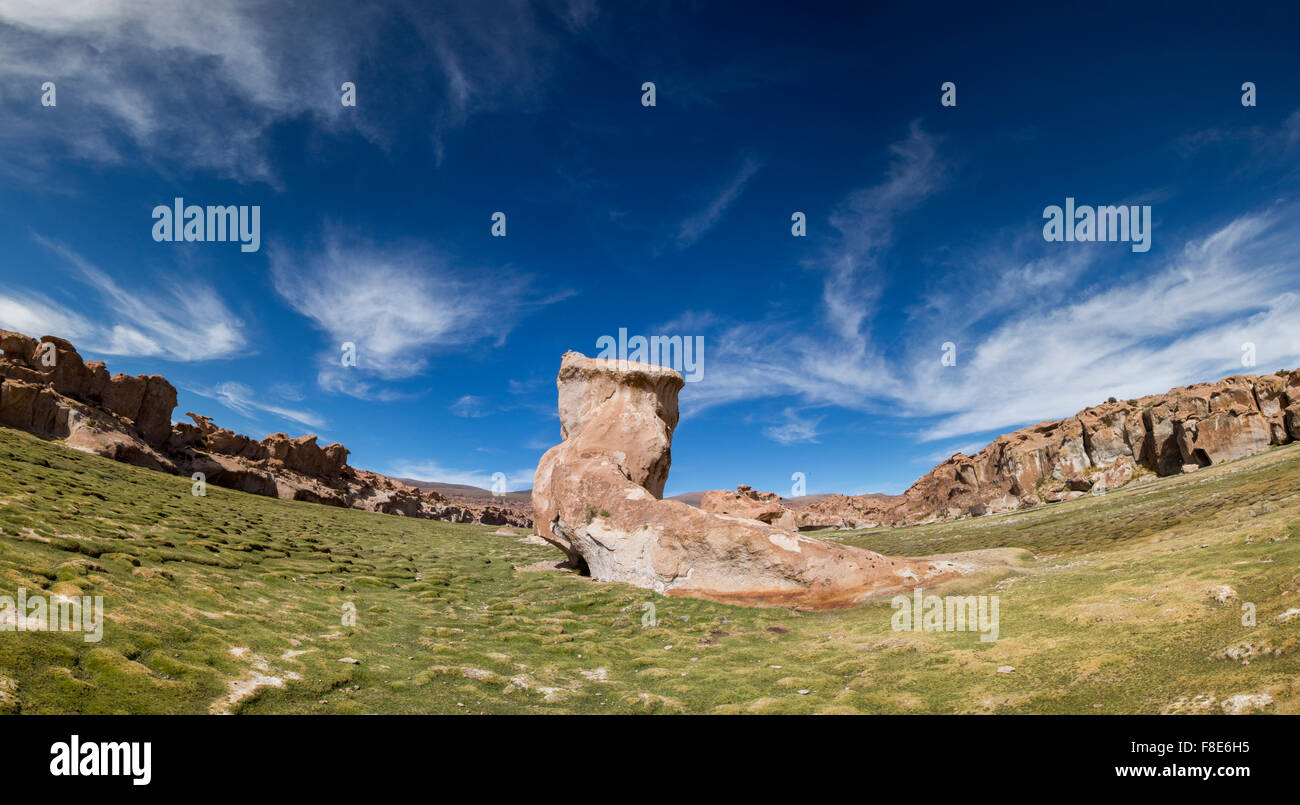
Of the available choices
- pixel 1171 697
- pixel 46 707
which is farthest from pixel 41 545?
pixel 1171 697

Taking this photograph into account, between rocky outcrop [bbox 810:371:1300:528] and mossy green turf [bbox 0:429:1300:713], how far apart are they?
104328 millimetres

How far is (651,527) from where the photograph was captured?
28500 millimetres

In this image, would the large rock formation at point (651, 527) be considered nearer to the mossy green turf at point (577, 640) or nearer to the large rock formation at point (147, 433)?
the mossy green turf at point (577, 640)

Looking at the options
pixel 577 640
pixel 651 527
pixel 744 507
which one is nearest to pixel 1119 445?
pixel 744 507

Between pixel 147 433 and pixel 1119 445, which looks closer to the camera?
pixel 147 433

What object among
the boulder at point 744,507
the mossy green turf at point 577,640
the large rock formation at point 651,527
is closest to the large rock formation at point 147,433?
the mossy green turf at point 577,640

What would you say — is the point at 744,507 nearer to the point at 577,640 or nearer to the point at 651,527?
the point at 651,527

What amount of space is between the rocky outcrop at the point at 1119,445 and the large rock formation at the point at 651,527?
119080mm

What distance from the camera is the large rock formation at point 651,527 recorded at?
76.8 feet

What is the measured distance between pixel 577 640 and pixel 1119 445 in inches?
6705

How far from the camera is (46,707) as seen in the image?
788 cm

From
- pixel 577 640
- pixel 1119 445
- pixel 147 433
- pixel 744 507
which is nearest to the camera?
pixel 577 640
